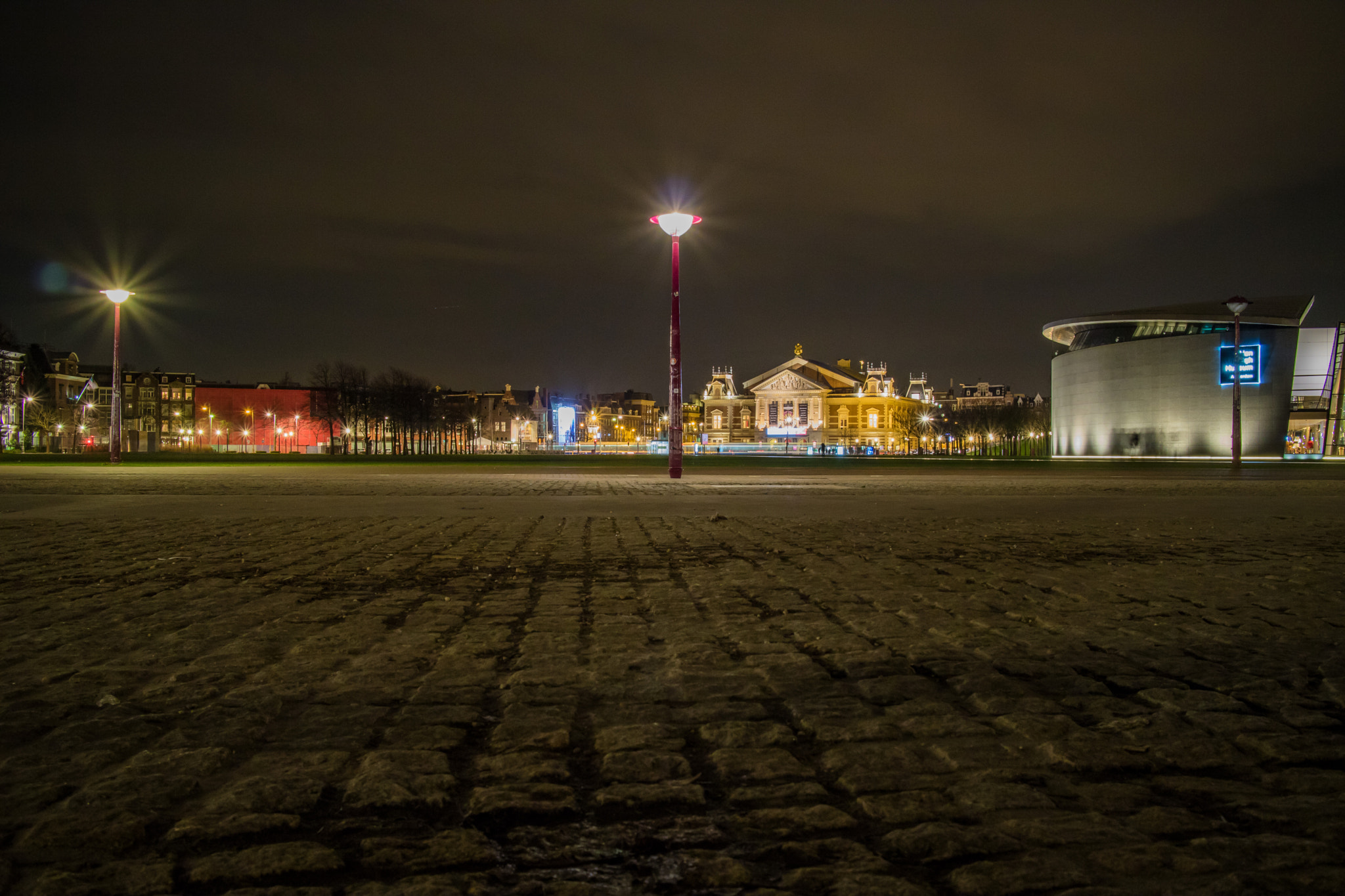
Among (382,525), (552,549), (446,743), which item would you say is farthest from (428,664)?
(382,525)

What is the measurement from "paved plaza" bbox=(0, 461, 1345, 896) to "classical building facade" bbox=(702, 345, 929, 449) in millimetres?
118080

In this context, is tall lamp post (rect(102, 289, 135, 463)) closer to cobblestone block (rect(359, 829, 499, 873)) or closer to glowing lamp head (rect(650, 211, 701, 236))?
glowing lamp head (rect(650, 211, 701, 236))

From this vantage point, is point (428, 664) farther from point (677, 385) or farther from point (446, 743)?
point (677, 385)

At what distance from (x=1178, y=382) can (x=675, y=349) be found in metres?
66.7

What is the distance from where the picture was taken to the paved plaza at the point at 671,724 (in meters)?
2.73

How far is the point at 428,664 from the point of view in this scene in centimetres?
514

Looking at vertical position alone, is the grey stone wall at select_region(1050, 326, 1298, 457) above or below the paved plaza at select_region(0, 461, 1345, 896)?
above

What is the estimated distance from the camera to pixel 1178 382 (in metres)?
78.8

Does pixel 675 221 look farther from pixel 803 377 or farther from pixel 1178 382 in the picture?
pixel 803 377

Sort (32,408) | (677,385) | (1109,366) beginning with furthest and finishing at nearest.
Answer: (32,408) < (1109,366) < (677,385)

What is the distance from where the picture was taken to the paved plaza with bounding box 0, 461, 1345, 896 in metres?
2.73

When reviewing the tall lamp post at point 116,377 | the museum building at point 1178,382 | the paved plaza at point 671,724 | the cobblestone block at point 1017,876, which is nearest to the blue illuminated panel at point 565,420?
the museum building at point 1178,382

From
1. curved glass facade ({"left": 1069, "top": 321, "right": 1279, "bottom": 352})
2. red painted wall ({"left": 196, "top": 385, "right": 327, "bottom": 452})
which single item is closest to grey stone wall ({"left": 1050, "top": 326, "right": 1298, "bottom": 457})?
curved glass facade ({"left": 1069, "top": 321, "right": 1279, "bottom": 352})

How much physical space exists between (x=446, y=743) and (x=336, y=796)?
636mm
